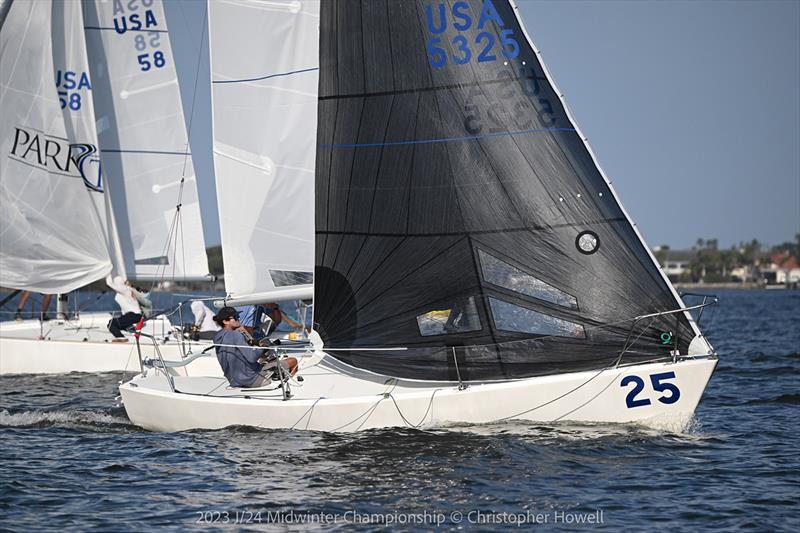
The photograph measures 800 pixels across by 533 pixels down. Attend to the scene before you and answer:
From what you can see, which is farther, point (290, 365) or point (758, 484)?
point (290, 365)

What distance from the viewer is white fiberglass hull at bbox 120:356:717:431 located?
36.0 ft

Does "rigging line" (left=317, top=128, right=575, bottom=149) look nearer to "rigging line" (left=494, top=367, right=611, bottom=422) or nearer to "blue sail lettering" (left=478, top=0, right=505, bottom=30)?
"blue sail lettering" (left=478, top=0, right=505, bottom=30)

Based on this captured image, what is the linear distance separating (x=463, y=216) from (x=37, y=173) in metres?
11.7

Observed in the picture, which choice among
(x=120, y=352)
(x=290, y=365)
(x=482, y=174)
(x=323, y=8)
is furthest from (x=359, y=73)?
(x=120, y=352)

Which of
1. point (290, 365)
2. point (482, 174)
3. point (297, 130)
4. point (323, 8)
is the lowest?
point (290, 365)

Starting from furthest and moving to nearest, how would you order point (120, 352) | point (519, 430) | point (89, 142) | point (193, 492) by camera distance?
point (89, 142), point (120, 352), point (519, 430), point (193, 492)

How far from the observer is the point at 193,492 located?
9469 millimetres

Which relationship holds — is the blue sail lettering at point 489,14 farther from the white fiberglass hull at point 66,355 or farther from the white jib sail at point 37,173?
the white jib sail at point 37,173

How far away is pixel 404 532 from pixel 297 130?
616 centimetres

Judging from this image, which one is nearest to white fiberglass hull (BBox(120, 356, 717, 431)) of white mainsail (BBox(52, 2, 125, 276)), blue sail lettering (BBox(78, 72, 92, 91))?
white mainsail (BBox(52, 2, 125, 276))

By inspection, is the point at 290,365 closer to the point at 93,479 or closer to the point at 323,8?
the point at 93,479

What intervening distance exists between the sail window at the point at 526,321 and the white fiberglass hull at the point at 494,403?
0.51 meters

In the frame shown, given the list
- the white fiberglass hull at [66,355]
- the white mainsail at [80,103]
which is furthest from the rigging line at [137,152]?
the white fiberglass hull at [66,355]

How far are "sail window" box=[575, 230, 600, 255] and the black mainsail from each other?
13 millimetres
